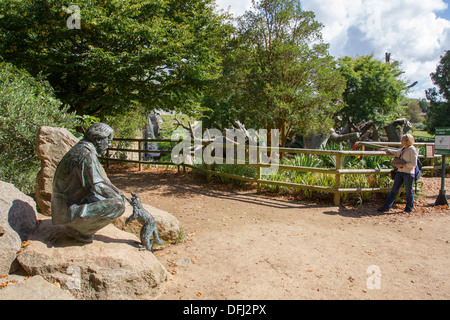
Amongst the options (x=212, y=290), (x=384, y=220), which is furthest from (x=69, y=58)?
(x=384, y=220)

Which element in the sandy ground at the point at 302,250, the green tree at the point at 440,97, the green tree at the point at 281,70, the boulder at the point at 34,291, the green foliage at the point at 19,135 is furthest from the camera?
the green tree at the point at 440,97

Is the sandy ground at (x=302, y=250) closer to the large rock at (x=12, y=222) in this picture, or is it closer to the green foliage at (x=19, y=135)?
the large rock at (x=12, y=222)

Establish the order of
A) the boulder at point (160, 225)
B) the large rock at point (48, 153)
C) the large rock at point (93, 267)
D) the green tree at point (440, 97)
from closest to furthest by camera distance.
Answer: the large rock at point (93, 267)
the large rock at point (48, 153)
the boulder at point (160, 225)
the green tree at point (440, 97)

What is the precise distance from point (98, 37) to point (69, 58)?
1103 mm

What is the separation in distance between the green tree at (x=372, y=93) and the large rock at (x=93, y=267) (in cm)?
1957

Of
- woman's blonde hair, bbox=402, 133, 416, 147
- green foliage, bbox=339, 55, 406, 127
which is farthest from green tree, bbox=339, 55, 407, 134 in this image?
woman's blonde hair, bbox=402, 133, 416, 147

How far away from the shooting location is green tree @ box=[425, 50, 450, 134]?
23156mm

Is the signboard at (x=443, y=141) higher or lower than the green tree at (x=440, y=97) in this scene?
lower

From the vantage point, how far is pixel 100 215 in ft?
9.76

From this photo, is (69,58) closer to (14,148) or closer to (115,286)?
(14,148)

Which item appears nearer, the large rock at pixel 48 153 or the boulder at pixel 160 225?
the large rock at pixel 48 153

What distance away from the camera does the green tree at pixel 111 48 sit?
8.55 meters

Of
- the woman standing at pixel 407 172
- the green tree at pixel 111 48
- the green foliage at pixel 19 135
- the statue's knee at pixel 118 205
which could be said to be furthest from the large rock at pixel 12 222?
the woman standing at pixel 407 172

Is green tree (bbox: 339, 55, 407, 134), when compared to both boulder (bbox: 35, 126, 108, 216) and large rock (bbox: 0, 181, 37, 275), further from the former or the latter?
large rock (bbox: 0, 181, 37, 275)
